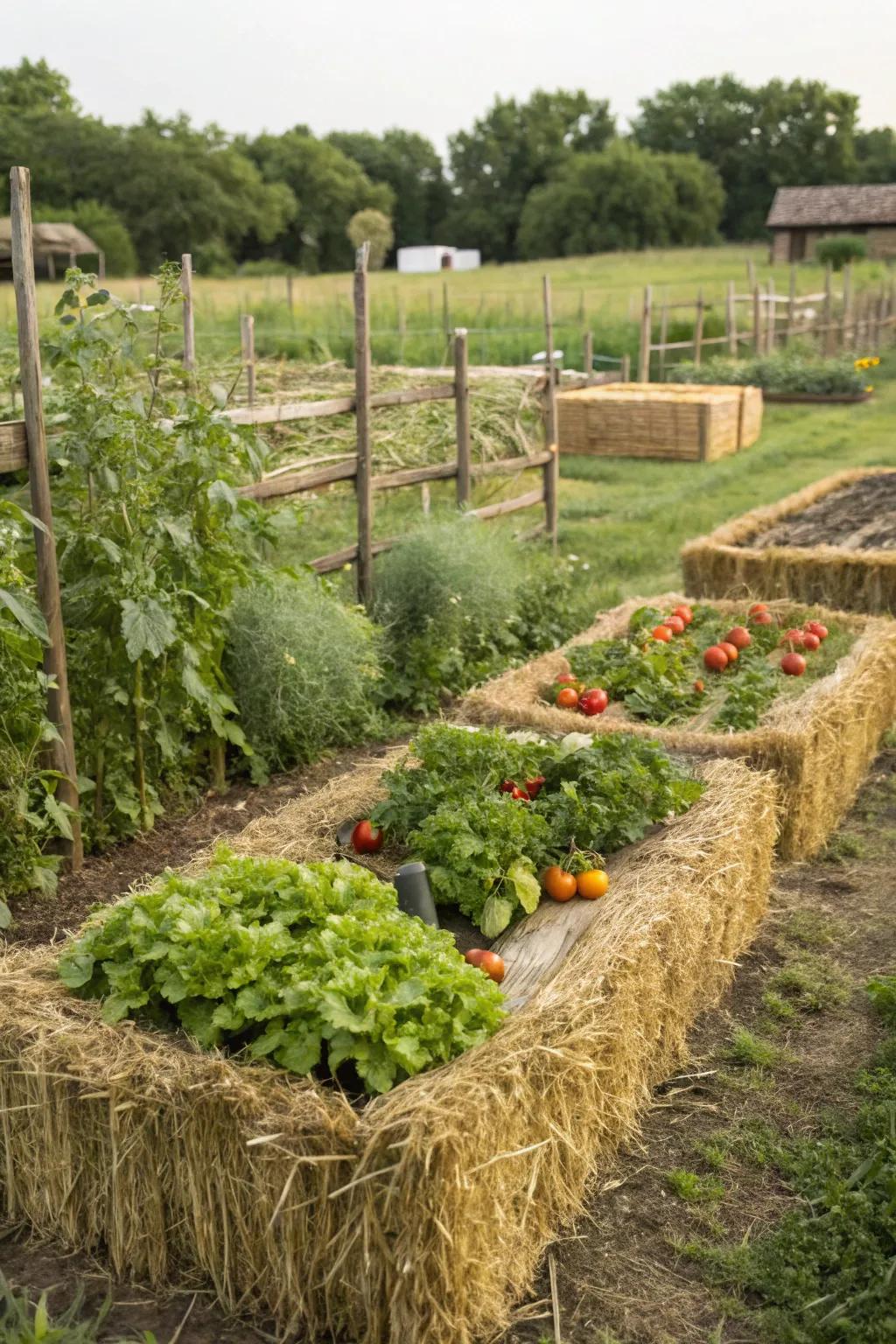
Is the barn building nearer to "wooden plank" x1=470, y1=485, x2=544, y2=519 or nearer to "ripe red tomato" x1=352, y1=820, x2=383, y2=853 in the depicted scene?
"wooden plank" x1=470, y1=485, x2=544, y2=519

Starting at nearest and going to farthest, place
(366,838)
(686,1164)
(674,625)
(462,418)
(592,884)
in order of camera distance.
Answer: (686,1164), (592,884), (366,838), (674,625), (462,418)

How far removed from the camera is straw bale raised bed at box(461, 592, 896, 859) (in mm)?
5324

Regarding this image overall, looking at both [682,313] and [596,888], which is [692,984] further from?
[682,313]

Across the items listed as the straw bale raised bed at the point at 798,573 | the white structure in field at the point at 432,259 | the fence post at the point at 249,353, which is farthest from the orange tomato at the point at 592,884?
the white structure in field at the point at 432,259

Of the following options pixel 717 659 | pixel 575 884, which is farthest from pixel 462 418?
pixel 575 884

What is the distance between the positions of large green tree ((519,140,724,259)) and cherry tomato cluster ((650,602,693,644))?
57.9 metres

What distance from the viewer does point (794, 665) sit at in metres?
6.41

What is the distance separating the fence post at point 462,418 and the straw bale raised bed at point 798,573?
5.56 ft

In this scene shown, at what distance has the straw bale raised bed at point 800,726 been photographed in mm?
5324

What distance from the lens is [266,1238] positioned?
2826mm

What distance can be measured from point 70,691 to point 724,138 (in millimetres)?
76721

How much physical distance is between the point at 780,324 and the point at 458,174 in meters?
46.8

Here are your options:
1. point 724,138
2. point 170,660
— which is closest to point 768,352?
point 170,660

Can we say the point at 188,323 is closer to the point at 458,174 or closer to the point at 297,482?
the point at 297,482
